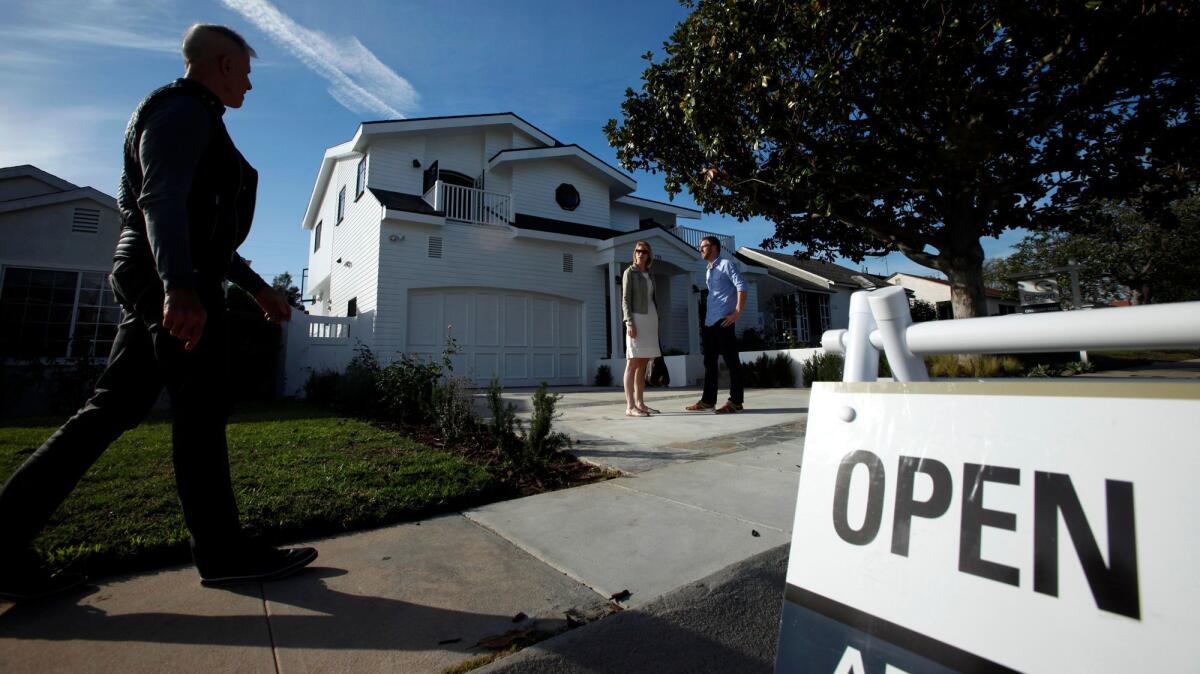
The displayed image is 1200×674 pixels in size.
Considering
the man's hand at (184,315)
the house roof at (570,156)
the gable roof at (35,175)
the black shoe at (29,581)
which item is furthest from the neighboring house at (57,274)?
the man's hand at (184,315)

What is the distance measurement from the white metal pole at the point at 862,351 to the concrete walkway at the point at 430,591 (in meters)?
0.90

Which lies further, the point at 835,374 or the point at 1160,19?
the point at 835,374

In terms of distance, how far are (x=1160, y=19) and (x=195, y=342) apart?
10.5m

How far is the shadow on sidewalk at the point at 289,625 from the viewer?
4.38ft

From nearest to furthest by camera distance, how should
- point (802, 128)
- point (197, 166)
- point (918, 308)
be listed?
point (197, 166)
point (802, 128)
point (918, 308)

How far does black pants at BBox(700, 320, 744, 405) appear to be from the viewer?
516 cm

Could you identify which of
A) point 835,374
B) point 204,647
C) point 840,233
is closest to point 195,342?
point 204,647

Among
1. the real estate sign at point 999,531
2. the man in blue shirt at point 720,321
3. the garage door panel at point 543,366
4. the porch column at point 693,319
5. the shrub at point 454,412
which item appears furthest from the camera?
the porch column at point 693,319

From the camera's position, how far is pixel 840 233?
11.7 meters

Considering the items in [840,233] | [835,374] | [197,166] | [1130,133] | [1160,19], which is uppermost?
[1160,19]

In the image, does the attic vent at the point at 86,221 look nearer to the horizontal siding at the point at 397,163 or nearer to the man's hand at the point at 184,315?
the horizontal siding at the point at 397,163

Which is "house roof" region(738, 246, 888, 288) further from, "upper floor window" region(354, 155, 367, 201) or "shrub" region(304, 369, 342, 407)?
"shrub" region(304, 369, 342, 407)

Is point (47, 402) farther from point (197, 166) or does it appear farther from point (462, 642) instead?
point (462, 642)

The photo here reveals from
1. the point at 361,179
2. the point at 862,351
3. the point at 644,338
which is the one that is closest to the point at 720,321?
the point at 644,338
